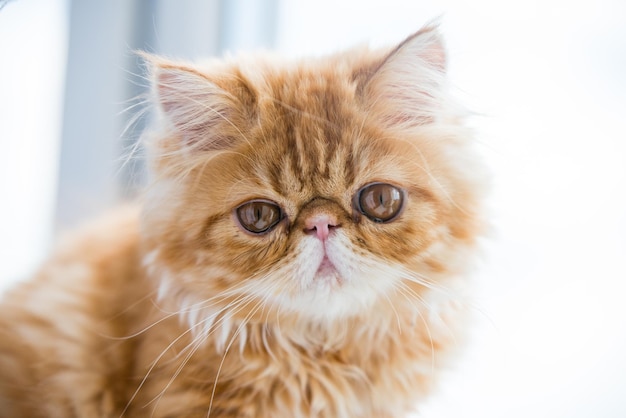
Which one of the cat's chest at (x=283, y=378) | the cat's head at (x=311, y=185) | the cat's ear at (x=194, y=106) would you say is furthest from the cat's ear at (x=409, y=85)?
the cat's chest at (x=283, y=378)

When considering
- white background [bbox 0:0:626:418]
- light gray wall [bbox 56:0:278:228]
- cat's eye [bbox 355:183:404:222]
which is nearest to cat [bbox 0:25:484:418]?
cat's eye [bbox 355:183:404:222]

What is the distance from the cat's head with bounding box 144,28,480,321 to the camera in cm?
109

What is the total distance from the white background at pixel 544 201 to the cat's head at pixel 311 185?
12 centimetres

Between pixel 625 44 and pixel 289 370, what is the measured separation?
39.7 inches

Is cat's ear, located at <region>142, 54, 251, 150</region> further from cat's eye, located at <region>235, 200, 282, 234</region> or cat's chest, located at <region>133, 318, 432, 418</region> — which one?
cat's chest, located at <region>133, 318, 432, 418</region>

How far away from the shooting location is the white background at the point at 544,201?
4.14ft

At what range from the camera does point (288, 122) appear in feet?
3.83

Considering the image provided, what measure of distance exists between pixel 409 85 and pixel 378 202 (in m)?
0.27

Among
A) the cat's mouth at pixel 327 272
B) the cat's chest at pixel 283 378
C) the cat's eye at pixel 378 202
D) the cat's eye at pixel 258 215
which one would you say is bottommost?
the cat's chest at pixel 283 378

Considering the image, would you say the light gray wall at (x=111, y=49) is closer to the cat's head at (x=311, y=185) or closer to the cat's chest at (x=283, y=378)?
the cat's head at (x=311, y=185)

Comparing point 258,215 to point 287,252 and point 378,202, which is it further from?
point 378,202

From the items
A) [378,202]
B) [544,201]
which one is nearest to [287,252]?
[378,202]

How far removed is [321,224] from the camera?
3.45 ft

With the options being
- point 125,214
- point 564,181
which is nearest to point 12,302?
point 125,214
